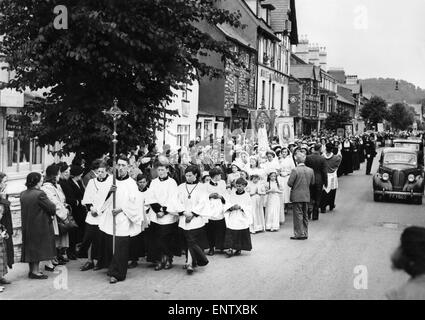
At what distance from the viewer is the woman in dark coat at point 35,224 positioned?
8344mm

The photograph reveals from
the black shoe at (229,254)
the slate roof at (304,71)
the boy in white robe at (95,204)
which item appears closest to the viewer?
the boy in white robe at (95,204)

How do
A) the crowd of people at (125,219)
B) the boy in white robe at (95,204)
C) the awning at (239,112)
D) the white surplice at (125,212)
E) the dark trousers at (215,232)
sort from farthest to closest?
the awning at (239,112) < the dark trousers at (215,232) < the boy in white robe at (95,204) < the white surplice at (125,212) < the crowd of people at (125,219)

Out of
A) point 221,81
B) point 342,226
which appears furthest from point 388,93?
point 342,226

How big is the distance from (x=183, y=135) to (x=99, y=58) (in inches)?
626

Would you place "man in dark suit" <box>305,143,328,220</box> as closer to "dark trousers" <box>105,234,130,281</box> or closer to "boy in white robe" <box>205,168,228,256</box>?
"boy in white robe" <box>205,168,228,256</box>

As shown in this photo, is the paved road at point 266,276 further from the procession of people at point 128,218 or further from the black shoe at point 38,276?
the procession of people at point 128,218

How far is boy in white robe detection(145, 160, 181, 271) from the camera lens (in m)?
9.15

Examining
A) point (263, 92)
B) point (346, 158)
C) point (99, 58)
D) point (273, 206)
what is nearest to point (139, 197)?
point (99, 58)

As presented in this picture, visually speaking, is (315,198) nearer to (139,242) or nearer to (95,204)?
(139,242)

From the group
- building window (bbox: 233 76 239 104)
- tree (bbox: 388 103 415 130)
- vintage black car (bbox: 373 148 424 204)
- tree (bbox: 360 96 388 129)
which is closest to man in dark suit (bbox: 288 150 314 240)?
vintage black car (bbox: 373 148 424 204)

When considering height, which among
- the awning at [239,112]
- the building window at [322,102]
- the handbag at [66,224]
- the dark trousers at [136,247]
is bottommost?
the dark trousers at [136,247]

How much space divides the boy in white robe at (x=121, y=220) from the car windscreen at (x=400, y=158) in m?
12.6

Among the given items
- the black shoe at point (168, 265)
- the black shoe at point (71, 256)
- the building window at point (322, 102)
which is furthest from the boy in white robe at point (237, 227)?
the building window at point (322, 102)

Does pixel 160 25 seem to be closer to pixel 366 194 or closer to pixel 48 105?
pixel 48 105
